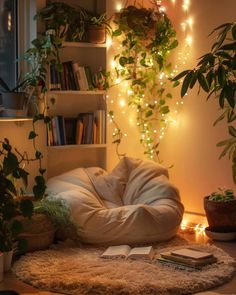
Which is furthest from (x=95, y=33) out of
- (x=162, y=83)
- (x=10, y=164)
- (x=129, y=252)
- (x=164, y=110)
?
(x=10, y=164)

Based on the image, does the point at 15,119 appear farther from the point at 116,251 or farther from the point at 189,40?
the point at 189,40

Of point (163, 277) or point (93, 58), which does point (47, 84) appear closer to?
point (93, 58)

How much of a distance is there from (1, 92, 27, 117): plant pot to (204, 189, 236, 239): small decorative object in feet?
5.08

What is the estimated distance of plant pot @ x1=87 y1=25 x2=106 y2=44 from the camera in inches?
171

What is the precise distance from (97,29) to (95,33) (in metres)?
0.04

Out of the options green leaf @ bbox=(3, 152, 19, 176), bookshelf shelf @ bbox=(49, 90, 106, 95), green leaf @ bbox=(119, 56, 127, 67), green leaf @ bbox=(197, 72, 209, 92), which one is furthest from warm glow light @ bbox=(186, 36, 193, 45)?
green leaf @ bbox=(3, 152, 19, 176)

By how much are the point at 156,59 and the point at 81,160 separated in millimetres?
1039

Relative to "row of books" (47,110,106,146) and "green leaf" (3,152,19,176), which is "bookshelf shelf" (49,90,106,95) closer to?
"row of books" (47,110,106,146)

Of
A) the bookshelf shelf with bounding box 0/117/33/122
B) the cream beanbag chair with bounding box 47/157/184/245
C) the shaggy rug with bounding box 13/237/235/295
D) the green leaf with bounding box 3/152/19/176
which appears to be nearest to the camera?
the green leaf with bounding box 3/152/19/176

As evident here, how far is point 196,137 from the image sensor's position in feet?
14.8

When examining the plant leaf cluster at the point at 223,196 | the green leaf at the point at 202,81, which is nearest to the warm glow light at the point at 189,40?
the plant leaf cluster at the point at 223,196

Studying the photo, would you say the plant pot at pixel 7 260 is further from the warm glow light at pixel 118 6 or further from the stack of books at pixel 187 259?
the warm glow light at pixel 118 6

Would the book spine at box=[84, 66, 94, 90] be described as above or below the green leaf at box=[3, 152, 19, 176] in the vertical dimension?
above

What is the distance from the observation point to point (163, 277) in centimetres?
299
